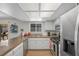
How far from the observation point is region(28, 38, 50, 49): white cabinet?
609 centimetres

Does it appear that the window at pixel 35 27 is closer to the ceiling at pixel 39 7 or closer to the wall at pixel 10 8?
the wall at pixel 10 8

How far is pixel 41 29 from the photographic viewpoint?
34.0ft

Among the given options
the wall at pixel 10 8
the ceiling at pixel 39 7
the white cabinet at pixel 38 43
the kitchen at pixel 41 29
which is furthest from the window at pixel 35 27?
the ceiling at pixel 39 7

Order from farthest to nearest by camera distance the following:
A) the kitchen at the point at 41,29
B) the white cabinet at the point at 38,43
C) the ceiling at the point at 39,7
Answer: the white cabinet at the point at 38,43 → the ceiling at the point at 39,7 → the kitchen at the point at 41,29

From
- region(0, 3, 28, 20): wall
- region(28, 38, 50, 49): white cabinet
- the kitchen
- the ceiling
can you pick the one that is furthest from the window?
the ceiling

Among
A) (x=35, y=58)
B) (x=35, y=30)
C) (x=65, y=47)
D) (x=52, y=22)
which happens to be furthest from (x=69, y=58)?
(x=35, y=30)

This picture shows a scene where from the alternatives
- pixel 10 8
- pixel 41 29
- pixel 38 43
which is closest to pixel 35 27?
pixel 41 29

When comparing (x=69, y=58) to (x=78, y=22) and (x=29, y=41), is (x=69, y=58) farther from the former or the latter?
(x=29, y=41)

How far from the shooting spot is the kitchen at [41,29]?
4.99 feet

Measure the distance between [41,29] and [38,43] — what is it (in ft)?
14.1

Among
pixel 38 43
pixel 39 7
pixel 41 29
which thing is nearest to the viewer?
pixel 39 7

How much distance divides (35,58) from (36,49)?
5378 millimetres

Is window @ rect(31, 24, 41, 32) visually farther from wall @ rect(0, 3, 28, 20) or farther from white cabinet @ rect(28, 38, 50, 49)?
wall @ rect(0, 3, 28, 20)

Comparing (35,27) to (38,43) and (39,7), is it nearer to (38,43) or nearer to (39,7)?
(38,43)
